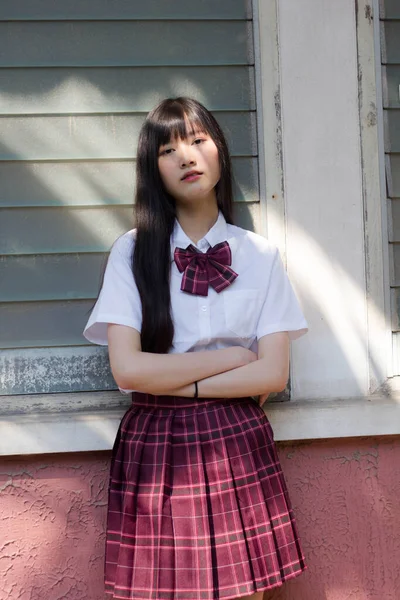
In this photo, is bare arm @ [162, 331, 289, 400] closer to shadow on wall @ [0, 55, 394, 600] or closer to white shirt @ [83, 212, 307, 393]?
white shirt @ [83, 212, 307, 393]

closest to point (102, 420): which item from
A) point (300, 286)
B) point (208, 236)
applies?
point (208, 236)

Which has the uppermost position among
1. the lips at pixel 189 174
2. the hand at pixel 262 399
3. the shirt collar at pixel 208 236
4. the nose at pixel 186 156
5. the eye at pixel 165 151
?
the eye at pixel 165 151

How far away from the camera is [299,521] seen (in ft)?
8.11

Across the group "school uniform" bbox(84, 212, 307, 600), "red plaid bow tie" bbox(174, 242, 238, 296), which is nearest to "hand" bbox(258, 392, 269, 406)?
"school uniform" bbox(84, 212, 307, 600)

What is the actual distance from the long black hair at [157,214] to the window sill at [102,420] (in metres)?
0.37

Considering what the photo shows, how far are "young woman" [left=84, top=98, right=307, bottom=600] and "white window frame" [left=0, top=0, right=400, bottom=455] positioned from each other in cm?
19

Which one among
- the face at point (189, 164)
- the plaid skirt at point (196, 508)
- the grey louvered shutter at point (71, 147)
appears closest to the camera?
the plaid skirt at point (196, 508)

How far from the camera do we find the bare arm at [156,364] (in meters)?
2.04

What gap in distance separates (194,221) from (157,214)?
13 cm

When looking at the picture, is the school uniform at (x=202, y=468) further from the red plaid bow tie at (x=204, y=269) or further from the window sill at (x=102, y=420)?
the window sill at (x=102, y=420)

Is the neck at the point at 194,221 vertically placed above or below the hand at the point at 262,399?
above

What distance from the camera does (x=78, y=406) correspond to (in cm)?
244

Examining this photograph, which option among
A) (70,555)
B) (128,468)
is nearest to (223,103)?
(128,468)

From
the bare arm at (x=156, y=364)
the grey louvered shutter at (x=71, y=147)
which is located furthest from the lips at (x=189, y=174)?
the bare arm at (x=156, y=364)
